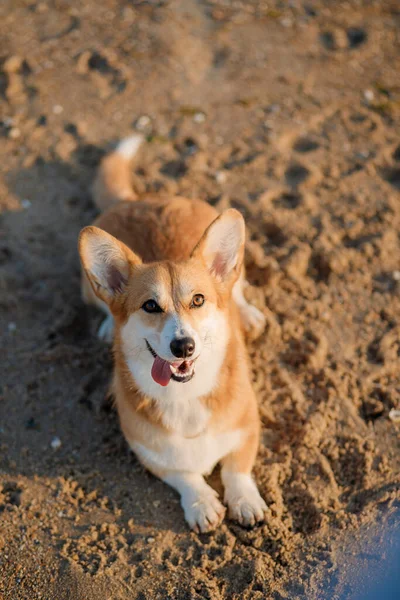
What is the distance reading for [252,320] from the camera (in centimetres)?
418

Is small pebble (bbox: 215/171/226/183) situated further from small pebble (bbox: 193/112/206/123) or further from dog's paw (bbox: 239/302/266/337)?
dog's paw (bbox: 239/302/266/337)

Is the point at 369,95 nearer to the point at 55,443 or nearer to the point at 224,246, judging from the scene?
the point at 224,246

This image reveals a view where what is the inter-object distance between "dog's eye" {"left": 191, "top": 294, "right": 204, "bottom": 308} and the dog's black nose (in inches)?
12.0

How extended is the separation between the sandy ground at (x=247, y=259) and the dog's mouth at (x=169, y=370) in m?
0.90

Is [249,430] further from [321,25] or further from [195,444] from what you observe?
[321,25]

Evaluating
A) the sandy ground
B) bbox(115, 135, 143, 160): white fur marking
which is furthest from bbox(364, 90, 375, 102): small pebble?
bbox(115, 135, 143, 160): white fur marking

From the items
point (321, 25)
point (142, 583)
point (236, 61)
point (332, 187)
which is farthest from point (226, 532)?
point (321, 25)

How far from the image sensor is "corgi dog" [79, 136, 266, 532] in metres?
3.01

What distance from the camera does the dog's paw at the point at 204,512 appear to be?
10.8ft

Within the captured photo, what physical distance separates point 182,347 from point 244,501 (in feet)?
3.66

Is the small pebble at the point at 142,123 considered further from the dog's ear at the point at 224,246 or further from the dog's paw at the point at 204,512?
the dog's paw at the point at 204,512

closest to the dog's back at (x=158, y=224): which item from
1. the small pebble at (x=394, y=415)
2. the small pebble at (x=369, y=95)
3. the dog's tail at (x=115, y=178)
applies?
the dog's tail at (x=115, y=178)

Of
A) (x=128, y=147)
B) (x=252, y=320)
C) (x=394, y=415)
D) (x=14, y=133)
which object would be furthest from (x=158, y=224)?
(x=14, y=133)

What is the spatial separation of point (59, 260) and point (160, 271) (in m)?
1.92
